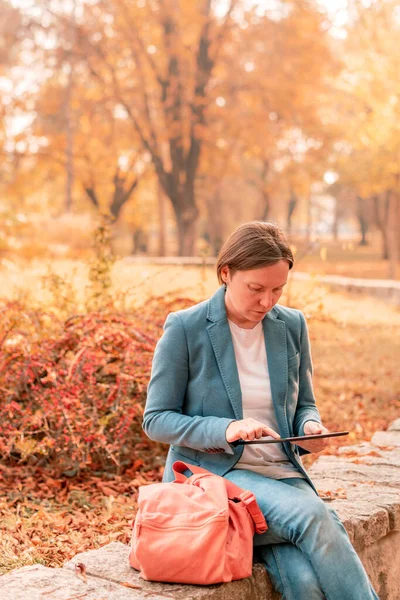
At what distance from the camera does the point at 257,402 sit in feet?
9.63

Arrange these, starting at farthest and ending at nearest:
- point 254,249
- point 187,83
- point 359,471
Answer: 1. point 187,83
2. point 359,471
3. point 254,249

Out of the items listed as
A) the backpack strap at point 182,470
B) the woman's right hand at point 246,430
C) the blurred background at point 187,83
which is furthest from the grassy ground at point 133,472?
the blurred background at point 187,83

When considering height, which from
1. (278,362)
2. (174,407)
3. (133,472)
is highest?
(278,362)

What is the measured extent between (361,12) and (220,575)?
57.6 ft

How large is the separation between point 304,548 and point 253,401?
0.55 m

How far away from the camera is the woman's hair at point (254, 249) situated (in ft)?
9.18

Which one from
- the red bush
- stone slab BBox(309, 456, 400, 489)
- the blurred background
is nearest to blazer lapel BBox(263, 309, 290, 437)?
stone slab BBox(309, 456, 400, 489)

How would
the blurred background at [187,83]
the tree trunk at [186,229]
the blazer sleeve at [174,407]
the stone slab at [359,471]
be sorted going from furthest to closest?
the tree trunk at [186,229], the blurred background at [187,83], the stone slab at [359,471], the blazer sleeve at [174,407]

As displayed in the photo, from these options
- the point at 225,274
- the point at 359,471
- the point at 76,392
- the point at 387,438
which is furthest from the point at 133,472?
the point at 225,274

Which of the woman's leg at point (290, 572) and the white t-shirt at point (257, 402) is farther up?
the white t-shirt at point (257, 402)

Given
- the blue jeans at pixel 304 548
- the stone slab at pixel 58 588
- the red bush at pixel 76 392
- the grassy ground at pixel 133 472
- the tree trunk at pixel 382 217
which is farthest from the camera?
the tree trunk at pixel 382 217

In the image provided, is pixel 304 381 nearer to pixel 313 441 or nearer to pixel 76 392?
pixel 313 441

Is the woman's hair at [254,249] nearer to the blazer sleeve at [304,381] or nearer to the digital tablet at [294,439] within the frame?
the blazer sleeve at [304,381]

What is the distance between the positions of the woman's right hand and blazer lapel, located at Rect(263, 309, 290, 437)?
0.75ft
